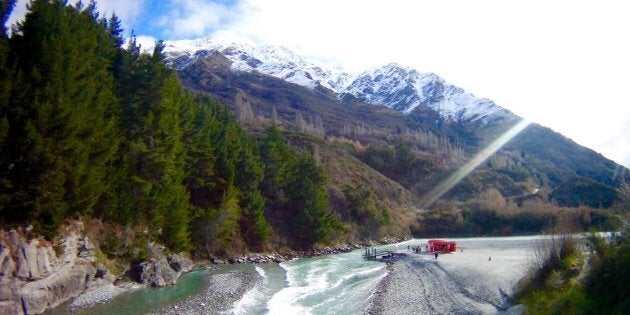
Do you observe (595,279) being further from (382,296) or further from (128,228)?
(128,228)

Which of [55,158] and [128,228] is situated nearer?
[55,158]

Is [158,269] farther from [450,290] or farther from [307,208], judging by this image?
[307,208]

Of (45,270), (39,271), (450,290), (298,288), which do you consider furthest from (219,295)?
(450,290)

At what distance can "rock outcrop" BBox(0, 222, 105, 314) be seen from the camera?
19.7m

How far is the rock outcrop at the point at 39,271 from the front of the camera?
64.7 ft

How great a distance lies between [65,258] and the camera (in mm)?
24297

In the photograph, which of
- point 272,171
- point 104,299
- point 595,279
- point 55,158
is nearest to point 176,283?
point 104,299

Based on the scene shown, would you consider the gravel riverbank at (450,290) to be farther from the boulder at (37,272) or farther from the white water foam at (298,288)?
the boulder at (37,272)

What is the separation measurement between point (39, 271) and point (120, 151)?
1302 centimetres

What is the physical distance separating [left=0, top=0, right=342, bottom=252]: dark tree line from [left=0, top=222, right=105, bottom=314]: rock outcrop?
3.75ft

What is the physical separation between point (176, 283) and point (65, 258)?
927 centimetres

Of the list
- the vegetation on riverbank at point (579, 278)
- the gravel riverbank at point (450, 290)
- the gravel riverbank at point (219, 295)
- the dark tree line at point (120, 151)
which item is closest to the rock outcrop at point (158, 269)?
the dark tree line at point (120, 151)

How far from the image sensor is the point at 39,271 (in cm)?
2180

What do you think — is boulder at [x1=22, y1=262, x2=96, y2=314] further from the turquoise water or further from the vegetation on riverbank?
the vegetation on riverbank
